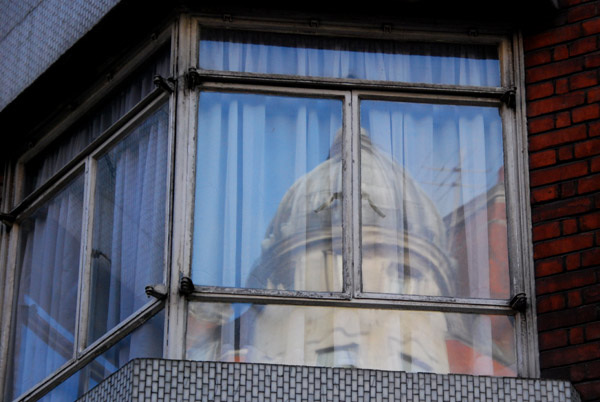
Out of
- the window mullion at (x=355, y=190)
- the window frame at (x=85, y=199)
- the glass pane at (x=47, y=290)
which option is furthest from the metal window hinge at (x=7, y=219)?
the window mullion at (x=355, y=190)

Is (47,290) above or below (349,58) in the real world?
below

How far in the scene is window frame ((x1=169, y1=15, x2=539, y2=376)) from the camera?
25.4 feet

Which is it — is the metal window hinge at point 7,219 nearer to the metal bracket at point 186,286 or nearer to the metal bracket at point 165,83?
the metal bracket at point 165,83

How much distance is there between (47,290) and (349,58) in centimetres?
213

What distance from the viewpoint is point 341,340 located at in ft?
25.2

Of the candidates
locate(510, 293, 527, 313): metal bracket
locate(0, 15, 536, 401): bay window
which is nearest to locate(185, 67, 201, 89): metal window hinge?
locate(0, 15, 536, 401): bay window

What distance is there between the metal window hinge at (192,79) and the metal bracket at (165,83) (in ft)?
0.26

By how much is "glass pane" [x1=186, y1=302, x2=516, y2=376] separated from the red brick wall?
0.30 m

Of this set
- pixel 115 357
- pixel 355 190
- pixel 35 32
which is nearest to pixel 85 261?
pixel 115 357

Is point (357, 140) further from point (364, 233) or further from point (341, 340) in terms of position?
point (341, 340)

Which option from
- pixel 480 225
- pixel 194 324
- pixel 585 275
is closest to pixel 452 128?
pixel 480 225

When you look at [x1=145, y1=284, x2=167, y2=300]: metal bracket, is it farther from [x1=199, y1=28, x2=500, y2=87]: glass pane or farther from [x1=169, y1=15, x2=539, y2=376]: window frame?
[x1=199, y1=28, x2=500, y2=87]: glass pane

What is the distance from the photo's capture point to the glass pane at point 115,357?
775 cm

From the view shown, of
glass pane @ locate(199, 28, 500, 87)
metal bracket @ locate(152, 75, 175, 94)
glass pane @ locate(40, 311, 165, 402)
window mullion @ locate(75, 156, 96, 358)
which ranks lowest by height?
glass pane @ locate(40, 311, 165, 402)
